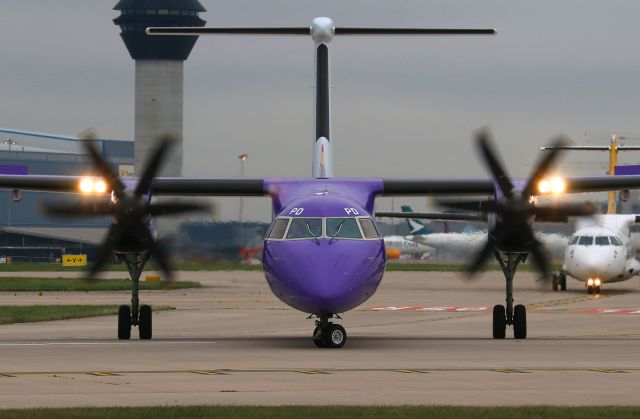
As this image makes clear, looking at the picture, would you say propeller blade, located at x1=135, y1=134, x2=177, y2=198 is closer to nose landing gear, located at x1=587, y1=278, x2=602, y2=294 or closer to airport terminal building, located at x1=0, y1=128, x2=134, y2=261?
nose landing gear, located at x1=587, y1=278, x2=602, y2=294

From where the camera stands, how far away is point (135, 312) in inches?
1177

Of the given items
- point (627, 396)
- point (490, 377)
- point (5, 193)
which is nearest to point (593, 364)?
point (490, 377)

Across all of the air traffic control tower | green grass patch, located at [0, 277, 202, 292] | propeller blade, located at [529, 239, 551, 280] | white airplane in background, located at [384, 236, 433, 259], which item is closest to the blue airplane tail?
white airplane in background, located at [384, 236, 433, 259]

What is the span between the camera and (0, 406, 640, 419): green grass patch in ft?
49.5

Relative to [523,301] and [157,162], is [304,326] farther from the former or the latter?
[523,301]

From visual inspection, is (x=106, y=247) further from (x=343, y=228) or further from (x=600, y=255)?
(x=600, y=255)

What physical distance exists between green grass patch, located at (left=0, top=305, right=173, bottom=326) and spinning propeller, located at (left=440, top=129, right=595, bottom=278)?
16.2 m

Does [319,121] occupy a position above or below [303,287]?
above

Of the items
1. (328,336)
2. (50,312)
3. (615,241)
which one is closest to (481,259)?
(328,336)

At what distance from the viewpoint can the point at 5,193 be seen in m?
167

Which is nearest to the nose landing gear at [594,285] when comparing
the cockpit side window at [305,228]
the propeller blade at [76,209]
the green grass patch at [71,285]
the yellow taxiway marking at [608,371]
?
the green grass patch at [71,285]

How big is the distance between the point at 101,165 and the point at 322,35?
28.0ft

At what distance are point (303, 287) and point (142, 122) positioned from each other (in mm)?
155190

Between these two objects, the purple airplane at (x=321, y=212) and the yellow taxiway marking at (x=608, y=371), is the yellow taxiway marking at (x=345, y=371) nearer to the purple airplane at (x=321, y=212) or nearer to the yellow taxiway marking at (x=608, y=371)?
the yellow taxiway marking at (x=608, y=371)
